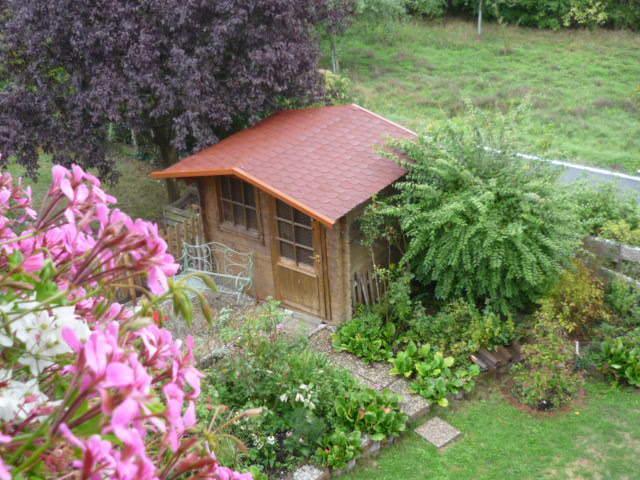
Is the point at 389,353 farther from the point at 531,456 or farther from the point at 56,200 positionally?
the point at 56,200

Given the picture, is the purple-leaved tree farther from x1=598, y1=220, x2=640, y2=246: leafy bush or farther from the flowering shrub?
the flowering shrub

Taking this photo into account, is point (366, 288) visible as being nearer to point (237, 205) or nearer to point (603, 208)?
point (237, 205)

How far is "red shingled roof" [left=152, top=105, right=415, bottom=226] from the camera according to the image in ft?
28.3

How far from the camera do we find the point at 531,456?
7031mm

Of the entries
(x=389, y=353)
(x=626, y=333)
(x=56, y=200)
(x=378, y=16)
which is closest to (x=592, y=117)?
(x=378, y=16)

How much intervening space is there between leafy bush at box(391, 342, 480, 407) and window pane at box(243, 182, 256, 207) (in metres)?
2.99

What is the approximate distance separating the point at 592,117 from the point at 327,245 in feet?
37.7

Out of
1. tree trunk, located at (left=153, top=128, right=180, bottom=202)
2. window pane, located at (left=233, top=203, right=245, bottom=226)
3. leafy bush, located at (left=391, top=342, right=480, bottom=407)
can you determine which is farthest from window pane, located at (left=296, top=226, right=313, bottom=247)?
tree trunk, located at (left=153, top=128, right=180, bottom=202)

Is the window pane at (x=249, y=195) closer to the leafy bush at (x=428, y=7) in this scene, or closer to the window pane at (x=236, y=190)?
the window pane at (x=236, y=190)

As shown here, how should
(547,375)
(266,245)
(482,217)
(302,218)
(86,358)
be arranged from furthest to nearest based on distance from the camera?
(266,245) → (302,218) → (482,217) → (547,375) → (86,358)

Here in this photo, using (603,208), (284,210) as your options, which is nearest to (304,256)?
(284,210)

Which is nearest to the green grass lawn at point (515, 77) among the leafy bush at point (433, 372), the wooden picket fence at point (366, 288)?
the wooden picket fence at point (366, 288)

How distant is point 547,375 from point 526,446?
856 mm

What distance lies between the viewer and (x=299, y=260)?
939cm
